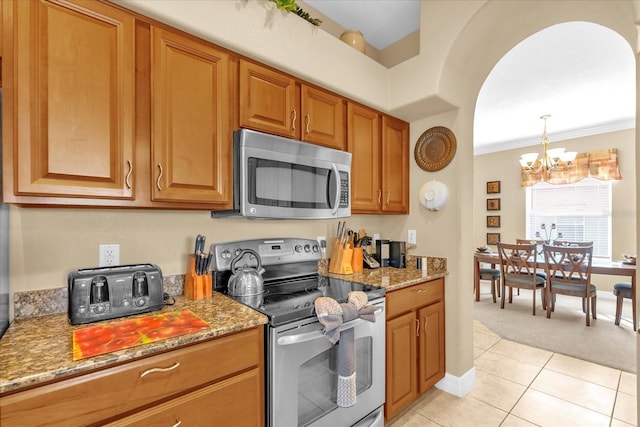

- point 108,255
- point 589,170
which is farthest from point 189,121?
point 589,170

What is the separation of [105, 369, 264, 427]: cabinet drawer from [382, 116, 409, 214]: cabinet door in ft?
5.21

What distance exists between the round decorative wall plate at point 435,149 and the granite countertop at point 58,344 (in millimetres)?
1833

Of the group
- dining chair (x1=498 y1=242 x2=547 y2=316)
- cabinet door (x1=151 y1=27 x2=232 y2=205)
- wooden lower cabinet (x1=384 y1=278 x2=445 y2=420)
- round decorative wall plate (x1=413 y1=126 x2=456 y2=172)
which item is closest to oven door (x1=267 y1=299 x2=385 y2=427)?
wooden lower cabinet (x1=384 y1=278 x2=445 y2=420)

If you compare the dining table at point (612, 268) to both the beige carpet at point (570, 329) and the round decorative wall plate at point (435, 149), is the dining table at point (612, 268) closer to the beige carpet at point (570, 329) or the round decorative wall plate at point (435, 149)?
the beige carpet at point (570, 329)

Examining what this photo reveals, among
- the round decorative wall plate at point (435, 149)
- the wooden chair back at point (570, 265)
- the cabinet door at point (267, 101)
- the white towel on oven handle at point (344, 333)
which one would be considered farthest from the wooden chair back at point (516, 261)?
the cabinet door at point (267, 101)

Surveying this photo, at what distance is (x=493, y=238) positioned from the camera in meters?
6.20

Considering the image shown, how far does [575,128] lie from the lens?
5074 millimetres

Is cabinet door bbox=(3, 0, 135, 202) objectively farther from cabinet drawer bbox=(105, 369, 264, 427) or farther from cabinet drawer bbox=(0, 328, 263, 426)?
cabinet drawer bbox=(105, 369, 264, 427)

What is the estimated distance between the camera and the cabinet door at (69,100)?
1.05 metres

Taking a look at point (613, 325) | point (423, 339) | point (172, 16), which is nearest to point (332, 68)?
point (172, 16)

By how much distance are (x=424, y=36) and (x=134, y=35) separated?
6.06 ft

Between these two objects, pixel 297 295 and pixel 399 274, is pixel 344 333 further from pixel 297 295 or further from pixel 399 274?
pixel 399 274

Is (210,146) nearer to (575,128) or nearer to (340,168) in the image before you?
(340,168)

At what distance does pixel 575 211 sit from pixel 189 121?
6421 millimetres
